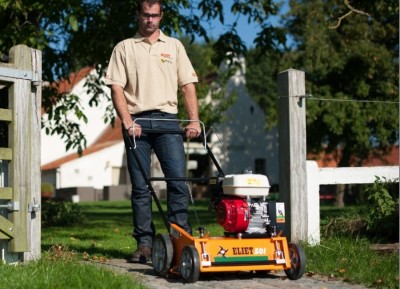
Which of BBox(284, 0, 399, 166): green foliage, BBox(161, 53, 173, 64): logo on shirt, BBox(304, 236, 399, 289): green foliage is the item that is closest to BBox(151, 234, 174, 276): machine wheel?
BBox(304, 236, 399, 289): green foliage

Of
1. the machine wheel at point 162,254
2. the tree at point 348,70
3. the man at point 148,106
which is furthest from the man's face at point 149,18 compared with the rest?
the tree at point 348,70

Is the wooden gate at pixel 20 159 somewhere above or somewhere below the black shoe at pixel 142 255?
above

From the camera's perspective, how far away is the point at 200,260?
5.12 m

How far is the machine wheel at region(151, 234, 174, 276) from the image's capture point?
541 cm

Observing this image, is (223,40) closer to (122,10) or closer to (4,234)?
(122,10)

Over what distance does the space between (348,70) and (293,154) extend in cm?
2337

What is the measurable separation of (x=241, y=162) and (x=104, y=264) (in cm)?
4247

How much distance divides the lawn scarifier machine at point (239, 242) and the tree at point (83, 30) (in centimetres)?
578

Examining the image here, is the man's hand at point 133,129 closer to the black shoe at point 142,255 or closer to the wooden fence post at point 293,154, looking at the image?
the black shoe at point 142,255

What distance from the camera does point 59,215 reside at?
1396 cm

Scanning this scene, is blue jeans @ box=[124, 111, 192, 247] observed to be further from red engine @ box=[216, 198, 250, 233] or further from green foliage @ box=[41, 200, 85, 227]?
green foliage @ box=[41, 200, 85, 227]

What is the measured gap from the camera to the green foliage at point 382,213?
7809 mm

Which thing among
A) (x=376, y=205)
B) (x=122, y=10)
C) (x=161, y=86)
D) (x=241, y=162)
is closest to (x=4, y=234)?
(x=161, y=86)

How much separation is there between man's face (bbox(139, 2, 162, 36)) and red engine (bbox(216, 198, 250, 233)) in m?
1.75
